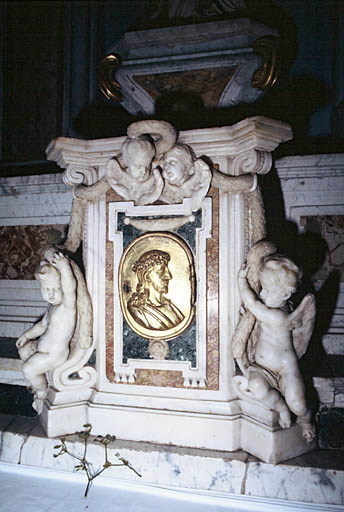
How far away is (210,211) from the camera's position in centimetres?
244

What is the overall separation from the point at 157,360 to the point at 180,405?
27 cm

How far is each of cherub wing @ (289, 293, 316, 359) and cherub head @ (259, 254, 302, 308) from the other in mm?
102

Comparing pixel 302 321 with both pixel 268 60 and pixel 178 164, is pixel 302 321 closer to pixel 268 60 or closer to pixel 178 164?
pixel 178 164

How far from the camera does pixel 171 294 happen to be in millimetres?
2453

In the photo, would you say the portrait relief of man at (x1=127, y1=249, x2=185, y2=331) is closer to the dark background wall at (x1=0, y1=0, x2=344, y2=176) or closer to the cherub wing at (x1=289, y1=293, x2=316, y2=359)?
the cherub wing at (x1=289, y1=293, x2=316, y2=359)

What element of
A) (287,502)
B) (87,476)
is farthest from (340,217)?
(87,476)

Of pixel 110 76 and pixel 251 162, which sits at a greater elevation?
pixel 110 76

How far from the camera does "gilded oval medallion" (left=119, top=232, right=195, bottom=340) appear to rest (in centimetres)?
243

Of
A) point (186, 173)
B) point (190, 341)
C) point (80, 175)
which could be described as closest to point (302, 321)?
point (190, 341)

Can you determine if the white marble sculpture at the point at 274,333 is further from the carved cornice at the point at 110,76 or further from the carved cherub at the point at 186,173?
the carved cornice at the point at 110,76

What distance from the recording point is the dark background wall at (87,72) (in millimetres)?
Result: 4555

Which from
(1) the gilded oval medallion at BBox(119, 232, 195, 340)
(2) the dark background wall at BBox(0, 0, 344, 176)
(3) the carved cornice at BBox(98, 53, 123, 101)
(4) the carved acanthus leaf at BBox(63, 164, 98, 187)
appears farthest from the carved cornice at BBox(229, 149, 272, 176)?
(2) the dark background wall at BBox(0, 0, 344, 176)

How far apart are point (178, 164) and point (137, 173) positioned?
24 centimetres

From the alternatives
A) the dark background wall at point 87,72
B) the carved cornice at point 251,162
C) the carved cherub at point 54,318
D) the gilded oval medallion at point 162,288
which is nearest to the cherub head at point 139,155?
the gilded oval medallion at point 162,288
